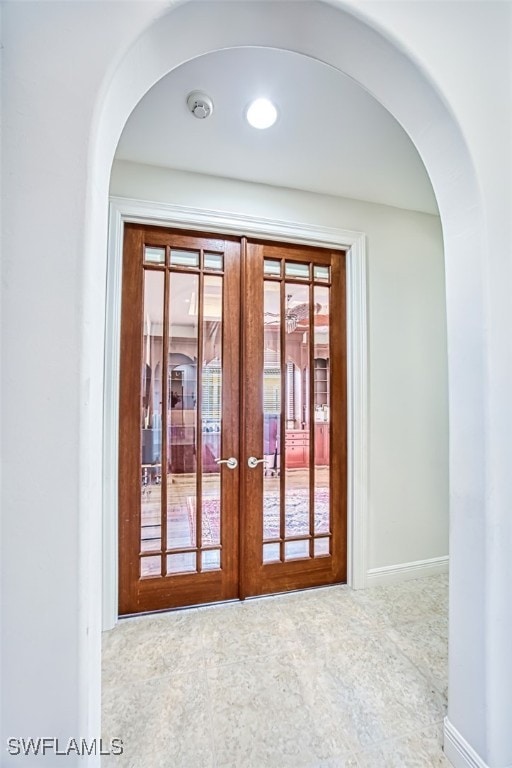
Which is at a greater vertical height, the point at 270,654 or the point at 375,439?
the point at 375,439

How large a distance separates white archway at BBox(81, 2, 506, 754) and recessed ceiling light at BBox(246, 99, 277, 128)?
60cm

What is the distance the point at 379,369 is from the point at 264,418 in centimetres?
90

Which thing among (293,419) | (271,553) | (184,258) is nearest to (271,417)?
(293,419)

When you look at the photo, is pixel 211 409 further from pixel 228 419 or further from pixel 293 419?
pixel 293 419

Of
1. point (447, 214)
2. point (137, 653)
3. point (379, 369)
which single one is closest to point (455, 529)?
point (447, 214)

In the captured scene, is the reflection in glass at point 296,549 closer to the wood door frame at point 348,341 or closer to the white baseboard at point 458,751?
the wood door frame at point 348,341

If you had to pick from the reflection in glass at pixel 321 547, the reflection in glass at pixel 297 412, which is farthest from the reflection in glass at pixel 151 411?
the reflection in glass at pixel 321 547

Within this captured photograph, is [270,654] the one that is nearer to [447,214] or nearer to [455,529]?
[455,529]

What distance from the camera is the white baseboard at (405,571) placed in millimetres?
2287

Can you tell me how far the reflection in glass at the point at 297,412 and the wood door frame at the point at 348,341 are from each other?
0.31 meters

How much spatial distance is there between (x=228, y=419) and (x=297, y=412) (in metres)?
0.48

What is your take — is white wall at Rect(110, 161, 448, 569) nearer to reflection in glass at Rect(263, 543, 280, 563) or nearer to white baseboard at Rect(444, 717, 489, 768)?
reflection in glass at Rect(263, 543, 280, 563)

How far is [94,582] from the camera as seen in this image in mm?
840

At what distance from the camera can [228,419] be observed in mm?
2131
